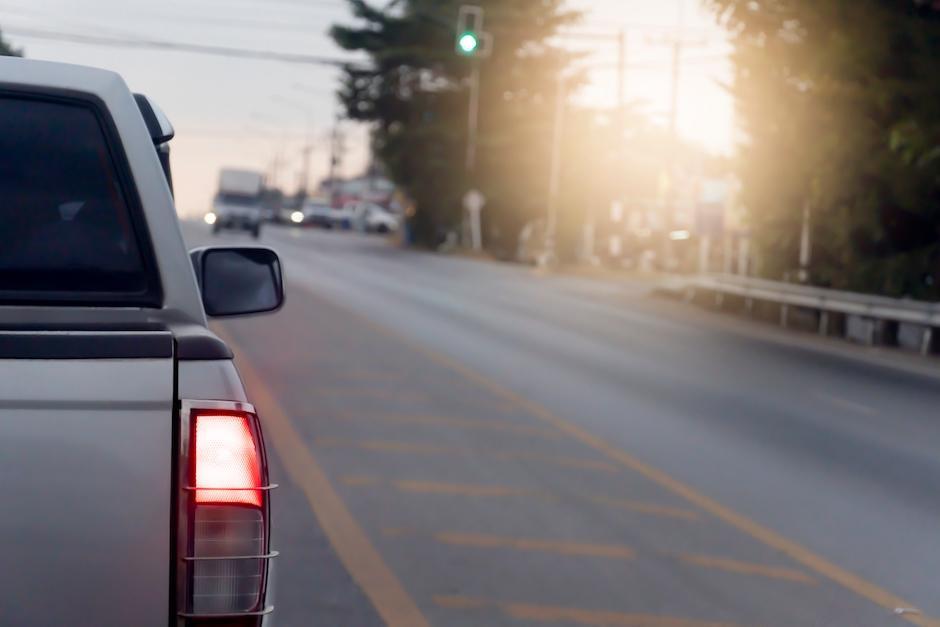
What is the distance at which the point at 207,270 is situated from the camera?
416 cm

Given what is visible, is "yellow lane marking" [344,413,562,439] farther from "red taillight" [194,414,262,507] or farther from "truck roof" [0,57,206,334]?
"red taillight" [194,414,262,507]

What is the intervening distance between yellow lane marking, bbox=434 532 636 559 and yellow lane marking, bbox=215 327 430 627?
48cm

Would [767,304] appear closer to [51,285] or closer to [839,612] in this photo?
[839,612]

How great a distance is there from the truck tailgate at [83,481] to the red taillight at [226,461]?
0.24ft

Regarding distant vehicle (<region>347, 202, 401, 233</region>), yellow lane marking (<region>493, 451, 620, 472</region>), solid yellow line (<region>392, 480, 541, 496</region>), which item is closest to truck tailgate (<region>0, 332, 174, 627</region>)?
solid yellow line (<region>392, 480, 541, 496</region>)

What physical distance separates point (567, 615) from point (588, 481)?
334 cm

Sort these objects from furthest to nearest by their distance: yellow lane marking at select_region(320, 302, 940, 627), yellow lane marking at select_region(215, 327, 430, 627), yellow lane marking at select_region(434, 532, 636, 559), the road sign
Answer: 1. the road sign
2. yellow lane marking at select_region(434, 532, 636, 559)
3. yellow lane marking at select_region(320, 302, 940, 627)
4. yellow lane marking at select_region(215, 327, 430, 627)

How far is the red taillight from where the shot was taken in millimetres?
2766

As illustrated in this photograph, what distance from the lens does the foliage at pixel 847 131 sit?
80.6 ft

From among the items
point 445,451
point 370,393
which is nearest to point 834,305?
point 370,393

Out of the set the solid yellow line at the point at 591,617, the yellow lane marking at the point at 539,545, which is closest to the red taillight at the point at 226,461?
the solid yellow line at the point at 591,617

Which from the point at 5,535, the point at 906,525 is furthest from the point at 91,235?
the point at 906,525

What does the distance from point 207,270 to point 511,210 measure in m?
58.9

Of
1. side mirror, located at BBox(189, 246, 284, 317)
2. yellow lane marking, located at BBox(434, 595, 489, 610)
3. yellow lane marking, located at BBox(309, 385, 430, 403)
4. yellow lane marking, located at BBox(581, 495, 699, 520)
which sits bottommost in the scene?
yellow lane marking, located at BBox(309, 385, 430, 403)
